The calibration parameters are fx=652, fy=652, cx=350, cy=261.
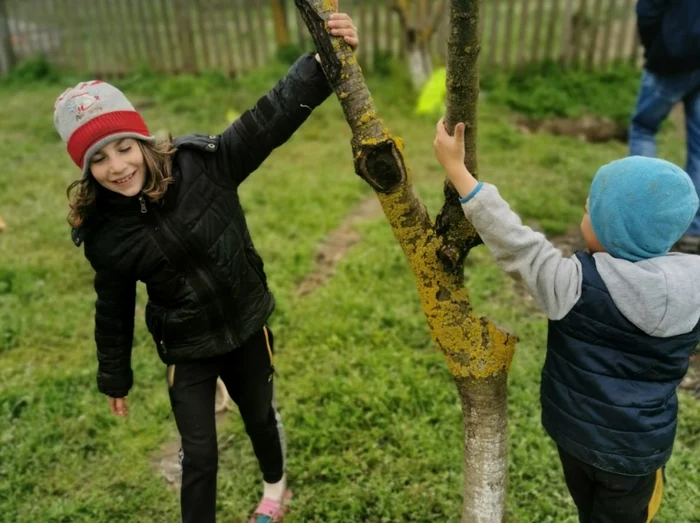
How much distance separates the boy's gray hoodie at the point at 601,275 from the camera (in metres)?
1.58

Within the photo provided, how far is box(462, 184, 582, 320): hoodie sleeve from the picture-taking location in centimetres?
157

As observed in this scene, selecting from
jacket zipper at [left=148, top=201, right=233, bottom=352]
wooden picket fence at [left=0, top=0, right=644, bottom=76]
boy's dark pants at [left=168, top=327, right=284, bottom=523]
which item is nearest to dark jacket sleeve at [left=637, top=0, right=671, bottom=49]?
boy's dark pants at [left=168, top=327, right=284, bottom=523]

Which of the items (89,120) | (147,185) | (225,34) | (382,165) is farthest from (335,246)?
(225,34)

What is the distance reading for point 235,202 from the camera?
7.30ft

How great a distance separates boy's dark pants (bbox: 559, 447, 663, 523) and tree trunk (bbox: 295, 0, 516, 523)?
22 centimetres

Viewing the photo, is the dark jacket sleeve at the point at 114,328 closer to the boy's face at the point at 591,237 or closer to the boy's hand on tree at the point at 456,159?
the boy's hand on tree at the point at 456,159

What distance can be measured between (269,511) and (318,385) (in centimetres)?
80

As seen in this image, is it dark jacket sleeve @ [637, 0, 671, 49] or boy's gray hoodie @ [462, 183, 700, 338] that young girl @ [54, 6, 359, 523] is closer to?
boy's gray hoodie @ [462, 183, 700, 338]

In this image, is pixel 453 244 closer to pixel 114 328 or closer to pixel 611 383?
pixel 611 383

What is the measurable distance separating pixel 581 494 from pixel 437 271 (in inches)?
33.3

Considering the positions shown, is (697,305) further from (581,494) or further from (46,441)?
(46,441)

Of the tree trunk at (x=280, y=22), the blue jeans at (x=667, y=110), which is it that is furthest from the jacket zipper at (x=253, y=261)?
the tree trunk at (x=280, y=22)

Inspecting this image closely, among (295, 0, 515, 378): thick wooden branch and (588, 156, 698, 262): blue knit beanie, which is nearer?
(588, 156, 698, 262): blue knit beanie

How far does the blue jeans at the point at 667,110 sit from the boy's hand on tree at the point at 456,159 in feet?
9.57
